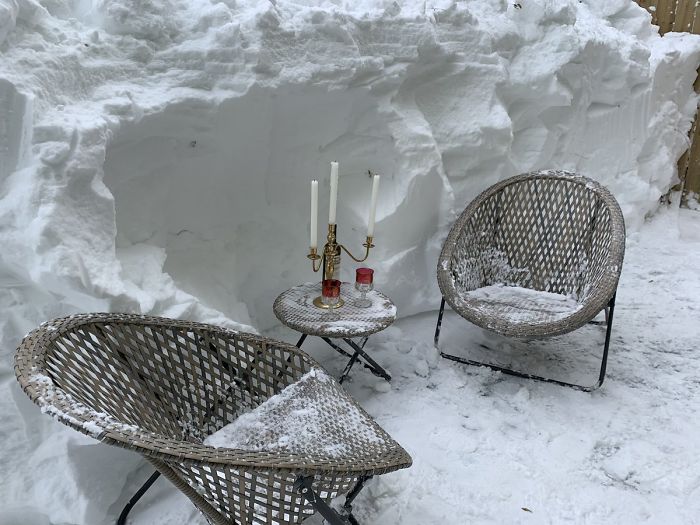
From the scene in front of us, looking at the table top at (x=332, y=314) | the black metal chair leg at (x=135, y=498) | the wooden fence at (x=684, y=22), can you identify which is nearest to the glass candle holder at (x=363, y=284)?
the table top at (x=332, y=314)

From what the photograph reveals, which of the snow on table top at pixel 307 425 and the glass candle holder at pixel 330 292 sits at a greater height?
the glass candle holder at pixel 330 292

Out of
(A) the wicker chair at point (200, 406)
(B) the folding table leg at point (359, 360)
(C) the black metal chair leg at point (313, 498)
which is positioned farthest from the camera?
(B) the folding table leg at point (359, 360)

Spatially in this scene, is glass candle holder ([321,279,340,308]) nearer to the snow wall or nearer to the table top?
the table top

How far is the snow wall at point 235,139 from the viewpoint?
157 cm

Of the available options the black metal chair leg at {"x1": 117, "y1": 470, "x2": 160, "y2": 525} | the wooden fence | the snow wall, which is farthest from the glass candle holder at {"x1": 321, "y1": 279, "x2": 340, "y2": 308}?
the wooden fence

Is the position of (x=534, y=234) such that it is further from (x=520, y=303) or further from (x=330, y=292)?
(x=330, y=292)

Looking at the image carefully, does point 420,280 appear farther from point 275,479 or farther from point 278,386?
point 275,479

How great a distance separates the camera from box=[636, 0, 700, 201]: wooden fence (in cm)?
411

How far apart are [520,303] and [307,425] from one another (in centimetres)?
126

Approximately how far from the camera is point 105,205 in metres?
1.65

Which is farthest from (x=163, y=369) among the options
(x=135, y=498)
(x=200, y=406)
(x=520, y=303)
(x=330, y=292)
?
(x=520, y=303)

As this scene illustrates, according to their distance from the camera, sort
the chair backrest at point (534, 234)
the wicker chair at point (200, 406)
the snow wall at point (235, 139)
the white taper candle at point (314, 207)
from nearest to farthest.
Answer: the wicker chair at point (200, 406) < the snow wall at point (235, 139) < the white taper candle at point (314, 207) < the chair backrest at point (534, 234)

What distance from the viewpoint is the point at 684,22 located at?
4133mm

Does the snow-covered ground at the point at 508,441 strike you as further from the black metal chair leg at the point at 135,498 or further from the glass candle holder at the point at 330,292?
the glass candle holder at the point at 330,292
